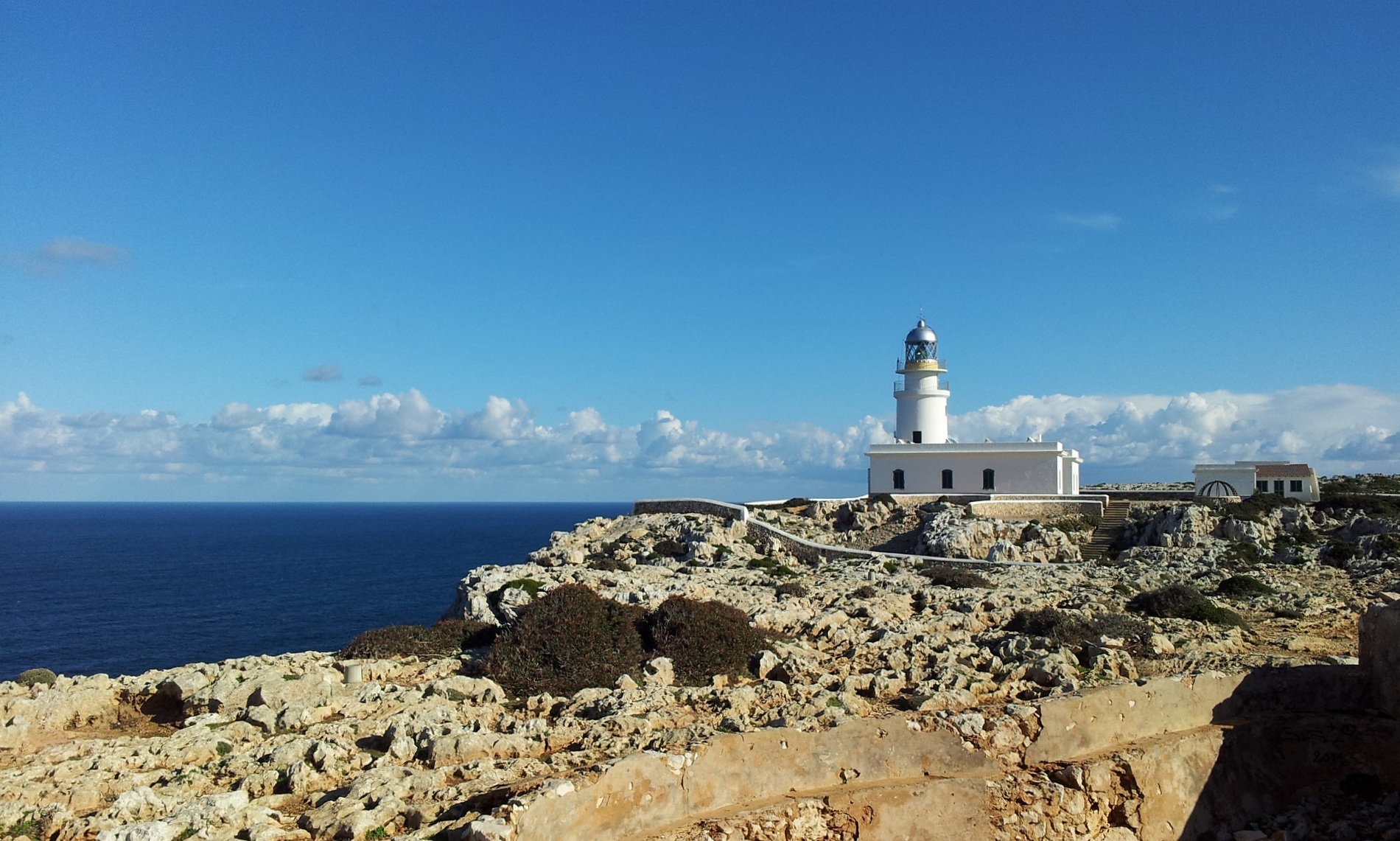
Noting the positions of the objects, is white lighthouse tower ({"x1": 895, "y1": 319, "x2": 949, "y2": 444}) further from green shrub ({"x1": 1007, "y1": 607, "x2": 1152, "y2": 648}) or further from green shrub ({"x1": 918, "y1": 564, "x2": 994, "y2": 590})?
green shrub ({"x1": 1007, "y1": 607, "x2": 1152, "y2": 648})

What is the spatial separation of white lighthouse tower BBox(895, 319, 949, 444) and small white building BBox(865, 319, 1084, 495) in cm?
4

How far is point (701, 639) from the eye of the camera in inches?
589

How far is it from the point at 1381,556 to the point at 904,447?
2150 centimetres

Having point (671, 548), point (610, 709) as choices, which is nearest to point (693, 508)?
point (671, 548)

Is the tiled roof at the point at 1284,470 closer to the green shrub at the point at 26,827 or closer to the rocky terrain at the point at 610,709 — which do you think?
the rocky terrain at the point at 610,709

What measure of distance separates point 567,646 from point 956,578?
12749 mm

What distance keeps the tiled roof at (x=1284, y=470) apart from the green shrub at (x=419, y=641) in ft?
131

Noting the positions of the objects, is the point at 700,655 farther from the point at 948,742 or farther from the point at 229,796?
the point at 229,796

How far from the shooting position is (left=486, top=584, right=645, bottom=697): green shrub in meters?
13.6

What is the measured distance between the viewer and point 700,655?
1452 centimetres

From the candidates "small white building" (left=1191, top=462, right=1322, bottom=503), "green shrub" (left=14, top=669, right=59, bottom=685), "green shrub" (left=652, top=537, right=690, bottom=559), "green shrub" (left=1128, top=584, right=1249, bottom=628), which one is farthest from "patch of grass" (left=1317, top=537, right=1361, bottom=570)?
"green shrub" (left=14, top=669, right=59, bottom=685)

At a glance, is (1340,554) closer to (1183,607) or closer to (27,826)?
(1183,607)

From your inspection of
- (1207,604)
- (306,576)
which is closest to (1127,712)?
(1207,604)

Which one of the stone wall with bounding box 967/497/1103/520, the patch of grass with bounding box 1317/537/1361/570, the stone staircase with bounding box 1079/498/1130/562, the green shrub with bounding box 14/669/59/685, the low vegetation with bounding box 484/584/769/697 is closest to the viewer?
the low vegetation with bounding box 484/584/769/697
